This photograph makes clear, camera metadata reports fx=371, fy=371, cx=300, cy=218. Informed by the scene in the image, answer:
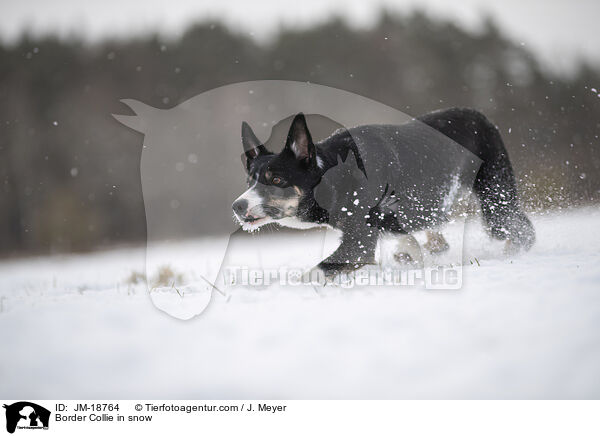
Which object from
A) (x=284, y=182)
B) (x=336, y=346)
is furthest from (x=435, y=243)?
(x=336, y=346)

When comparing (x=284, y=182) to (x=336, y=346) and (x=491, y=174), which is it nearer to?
(x=336, y=346)

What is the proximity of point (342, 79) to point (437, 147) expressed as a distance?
1048 centimetres

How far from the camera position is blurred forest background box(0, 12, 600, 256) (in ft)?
40.0

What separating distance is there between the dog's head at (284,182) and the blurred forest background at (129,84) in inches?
345

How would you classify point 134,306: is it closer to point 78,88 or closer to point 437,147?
point 437,147

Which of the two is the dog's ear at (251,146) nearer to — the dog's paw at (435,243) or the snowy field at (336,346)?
the snowy field at (336,346)

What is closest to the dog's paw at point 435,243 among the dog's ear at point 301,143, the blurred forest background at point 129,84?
the dog's ear at point 301,143

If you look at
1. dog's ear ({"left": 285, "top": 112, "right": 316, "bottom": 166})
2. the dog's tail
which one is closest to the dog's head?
dog's ear ({"left": 285, "top": 112, "right": 316, "bottom": 166})

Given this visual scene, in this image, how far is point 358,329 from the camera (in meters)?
1.84

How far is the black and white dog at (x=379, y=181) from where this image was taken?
3.22 meters

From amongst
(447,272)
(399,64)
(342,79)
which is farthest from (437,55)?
(447,272)

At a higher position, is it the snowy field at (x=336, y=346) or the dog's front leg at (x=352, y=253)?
the dog's front leg at (x=352, y=253)
